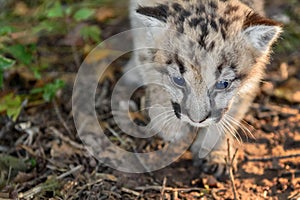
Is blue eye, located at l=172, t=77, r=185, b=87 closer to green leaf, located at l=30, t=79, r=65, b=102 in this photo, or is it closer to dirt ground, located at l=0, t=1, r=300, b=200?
dirt ground, located at l=0, t=1, r=300, b=200

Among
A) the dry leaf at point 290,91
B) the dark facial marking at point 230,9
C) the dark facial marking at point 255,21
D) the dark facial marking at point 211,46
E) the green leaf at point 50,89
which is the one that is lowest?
the dry leaf at point 290,91

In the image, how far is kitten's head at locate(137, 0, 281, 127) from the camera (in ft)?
10.4

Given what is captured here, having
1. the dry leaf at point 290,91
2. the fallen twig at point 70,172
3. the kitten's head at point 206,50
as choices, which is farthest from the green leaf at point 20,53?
the dry leaf at point 290,91

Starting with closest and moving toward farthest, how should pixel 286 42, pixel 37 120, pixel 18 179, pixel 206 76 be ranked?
pixel 206 76 < pixel 18 179 < pixel 37 120 < pixel 286 42

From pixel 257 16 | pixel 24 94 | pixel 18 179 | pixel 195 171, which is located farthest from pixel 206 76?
pixel 24 94

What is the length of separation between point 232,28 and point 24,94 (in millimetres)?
2060

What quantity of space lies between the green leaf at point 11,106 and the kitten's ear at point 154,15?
52.6 inches

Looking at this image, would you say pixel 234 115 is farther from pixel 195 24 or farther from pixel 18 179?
pixel 18 179

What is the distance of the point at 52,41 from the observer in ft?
16.5

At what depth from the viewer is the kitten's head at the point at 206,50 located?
3.18 meters

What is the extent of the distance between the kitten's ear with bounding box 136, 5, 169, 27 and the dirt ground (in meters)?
1.07

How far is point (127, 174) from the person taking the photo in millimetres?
3725

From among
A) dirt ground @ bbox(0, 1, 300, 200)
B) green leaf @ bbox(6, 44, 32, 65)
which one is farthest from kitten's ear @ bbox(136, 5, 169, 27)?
green leaf @ bbox(6, 44, 32, 65)

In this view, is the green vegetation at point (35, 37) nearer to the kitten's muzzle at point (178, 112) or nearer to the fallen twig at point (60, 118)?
the fallen twig at point (60, 118)
